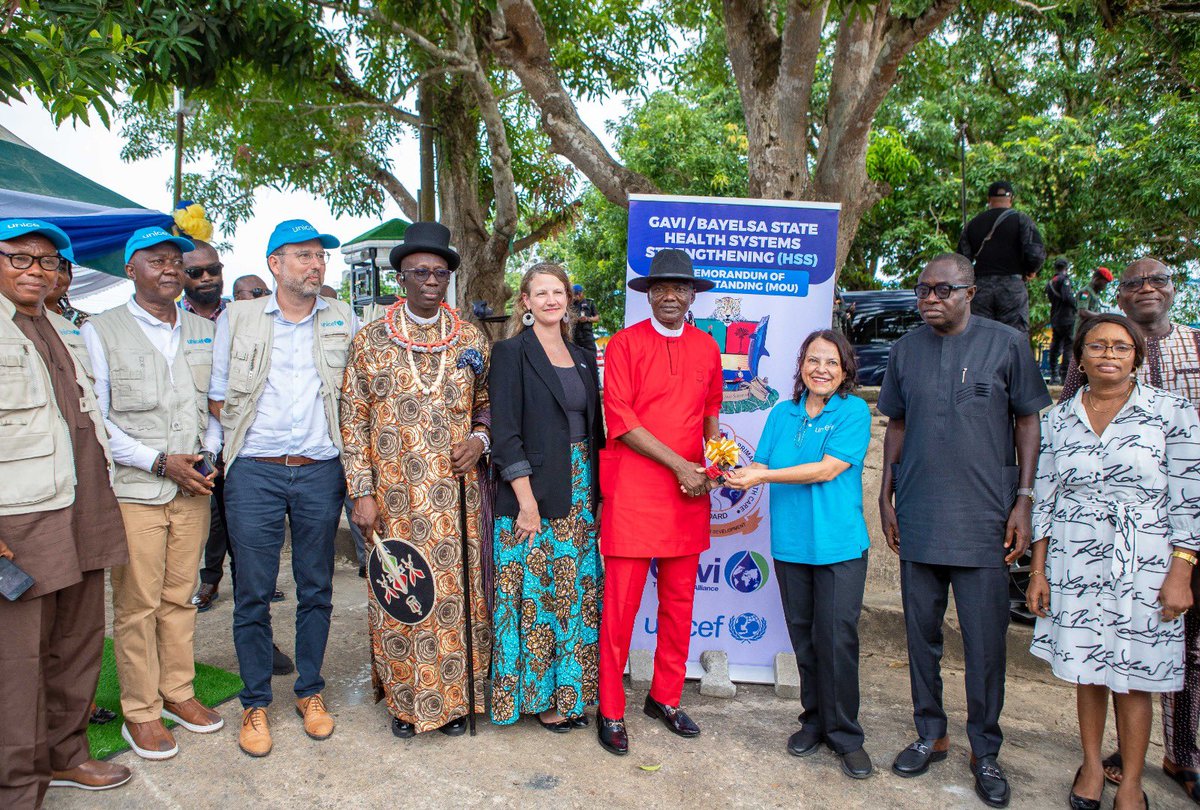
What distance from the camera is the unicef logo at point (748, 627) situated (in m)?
4.70

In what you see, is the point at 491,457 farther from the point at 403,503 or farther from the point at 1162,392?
the point at 1162,392

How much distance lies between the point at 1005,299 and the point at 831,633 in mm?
4094

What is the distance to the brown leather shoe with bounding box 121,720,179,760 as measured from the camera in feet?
11.9

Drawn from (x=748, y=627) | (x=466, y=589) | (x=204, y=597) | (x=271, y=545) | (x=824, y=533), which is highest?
(x=824, y=533)

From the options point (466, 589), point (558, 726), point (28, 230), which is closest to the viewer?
point (28, 230)

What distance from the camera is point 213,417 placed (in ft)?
12.7

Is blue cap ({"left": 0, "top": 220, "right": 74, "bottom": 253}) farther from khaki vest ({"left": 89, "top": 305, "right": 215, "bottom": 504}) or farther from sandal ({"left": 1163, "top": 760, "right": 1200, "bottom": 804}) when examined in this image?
sandal ({"left": 1163, "top": 760, "right": 1200, "bottom": 804})

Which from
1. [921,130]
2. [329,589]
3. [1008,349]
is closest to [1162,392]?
[1008,349]

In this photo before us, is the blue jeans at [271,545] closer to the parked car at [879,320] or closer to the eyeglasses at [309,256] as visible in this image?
the eyeglasses at [309,256]

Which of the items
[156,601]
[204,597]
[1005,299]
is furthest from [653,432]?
[1005,299]

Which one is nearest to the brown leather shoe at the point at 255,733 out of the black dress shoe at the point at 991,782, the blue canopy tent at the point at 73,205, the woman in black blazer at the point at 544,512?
the woman in black blazer at the point at 544,512

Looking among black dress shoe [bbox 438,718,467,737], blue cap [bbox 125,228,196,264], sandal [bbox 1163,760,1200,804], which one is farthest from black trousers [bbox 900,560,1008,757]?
blue cap [bbox 125,228,196,264]

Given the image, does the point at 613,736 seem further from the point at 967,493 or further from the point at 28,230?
the point at 28,230

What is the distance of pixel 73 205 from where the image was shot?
22.3ft
